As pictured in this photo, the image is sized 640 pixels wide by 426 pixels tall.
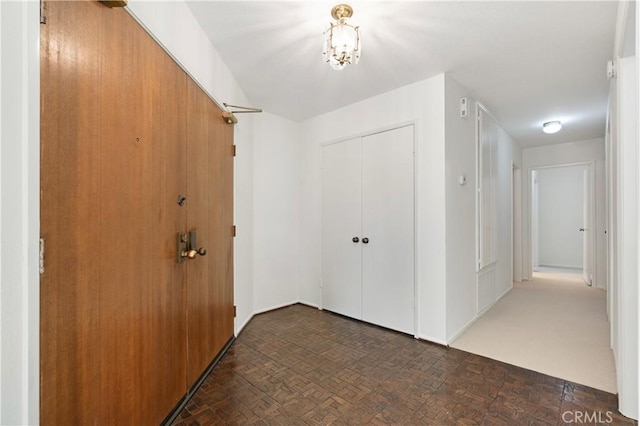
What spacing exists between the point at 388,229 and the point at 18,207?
283 centimetres

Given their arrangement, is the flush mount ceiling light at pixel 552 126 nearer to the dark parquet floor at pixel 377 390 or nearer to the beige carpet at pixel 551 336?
the beige carpet at pixel 551 336

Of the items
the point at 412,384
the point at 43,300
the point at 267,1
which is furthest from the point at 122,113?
the point at 412,384

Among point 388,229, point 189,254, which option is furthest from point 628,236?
point 189,254

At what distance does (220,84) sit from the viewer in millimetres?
2441

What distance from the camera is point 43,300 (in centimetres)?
90

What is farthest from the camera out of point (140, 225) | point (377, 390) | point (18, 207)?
point (377, 390)

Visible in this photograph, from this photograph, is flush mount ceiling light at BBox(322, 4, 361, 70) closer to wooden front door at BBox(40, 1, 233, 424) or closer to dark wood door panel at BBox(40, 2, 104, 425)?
wooden front door at BBox(40, 1, 233, 424)

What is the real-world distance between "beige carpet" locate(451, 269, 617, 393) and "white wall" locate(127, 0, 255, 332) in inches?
87.3

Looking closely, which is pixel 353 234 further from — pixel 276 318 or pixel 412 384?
pixel 412 384

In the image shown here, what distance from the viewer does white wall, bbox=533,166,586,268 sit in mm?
6754

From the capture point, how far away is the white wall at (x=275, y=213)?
3541mm

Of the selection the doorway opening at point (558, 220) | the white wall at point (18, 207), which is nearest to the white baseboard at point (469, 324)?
the white wall at point (18, 207)

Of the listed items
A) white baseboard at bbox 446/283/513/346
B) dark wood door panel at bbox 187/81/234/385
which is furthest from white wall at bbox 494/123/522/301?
dark wood door panel at bbox 187/81/234/385

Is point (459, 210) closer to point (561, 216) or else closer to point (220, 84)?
point (220, 84)
